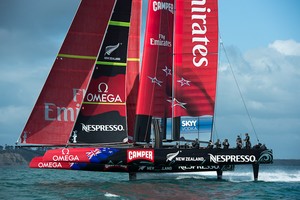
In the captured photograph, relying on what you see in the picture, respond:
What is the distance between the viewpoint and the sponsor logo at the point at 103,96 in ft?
104

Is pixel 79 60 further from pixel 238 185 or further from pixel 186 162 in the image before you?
pixel 238 185

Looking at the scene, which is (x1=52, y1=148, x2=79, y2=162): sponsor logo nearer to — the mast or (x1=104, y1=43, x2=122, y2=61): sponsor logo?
(x1=104, y1=43, x2=122, y2=61): sponsor logo

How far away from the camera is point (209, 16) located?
3359 centimetres

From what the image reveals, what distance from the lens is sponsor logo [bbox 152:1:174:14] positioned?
107ft

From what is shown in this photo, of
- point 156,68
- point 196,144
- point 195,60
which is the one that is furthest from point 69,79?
point 196,144

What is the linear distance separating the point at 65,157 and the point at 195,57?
30.7 ft

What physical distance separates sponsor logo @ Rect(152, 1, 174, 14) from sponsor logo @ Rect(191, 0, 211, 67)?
1.22 meters

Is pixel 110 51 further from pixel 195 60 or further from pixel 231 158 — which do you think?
pixel 231 158

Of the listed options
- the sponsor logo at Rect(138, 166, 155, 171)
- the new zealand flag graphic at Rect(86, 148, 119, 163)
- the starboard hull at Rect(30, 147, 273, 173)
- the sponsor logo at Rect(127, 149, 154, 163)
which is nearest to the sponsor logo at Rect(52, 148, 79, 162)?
the starboard hull at Rect(30, 147, 273, 173)

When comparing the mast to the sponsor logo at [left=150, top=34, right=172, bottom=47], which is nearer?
the sponsor logo at [left=150, top=34, right=172, bottom=47]

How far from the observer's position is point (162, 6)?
32812mm

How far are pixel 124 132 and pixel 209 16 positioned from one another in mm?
8273

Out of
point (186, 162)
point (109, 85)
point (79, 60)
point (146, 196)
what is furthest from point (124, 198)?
point (79, 60)

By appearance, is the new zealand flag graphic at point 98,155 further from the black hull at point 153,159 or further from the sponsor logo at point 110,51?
the sponsor logo at point 110,51
